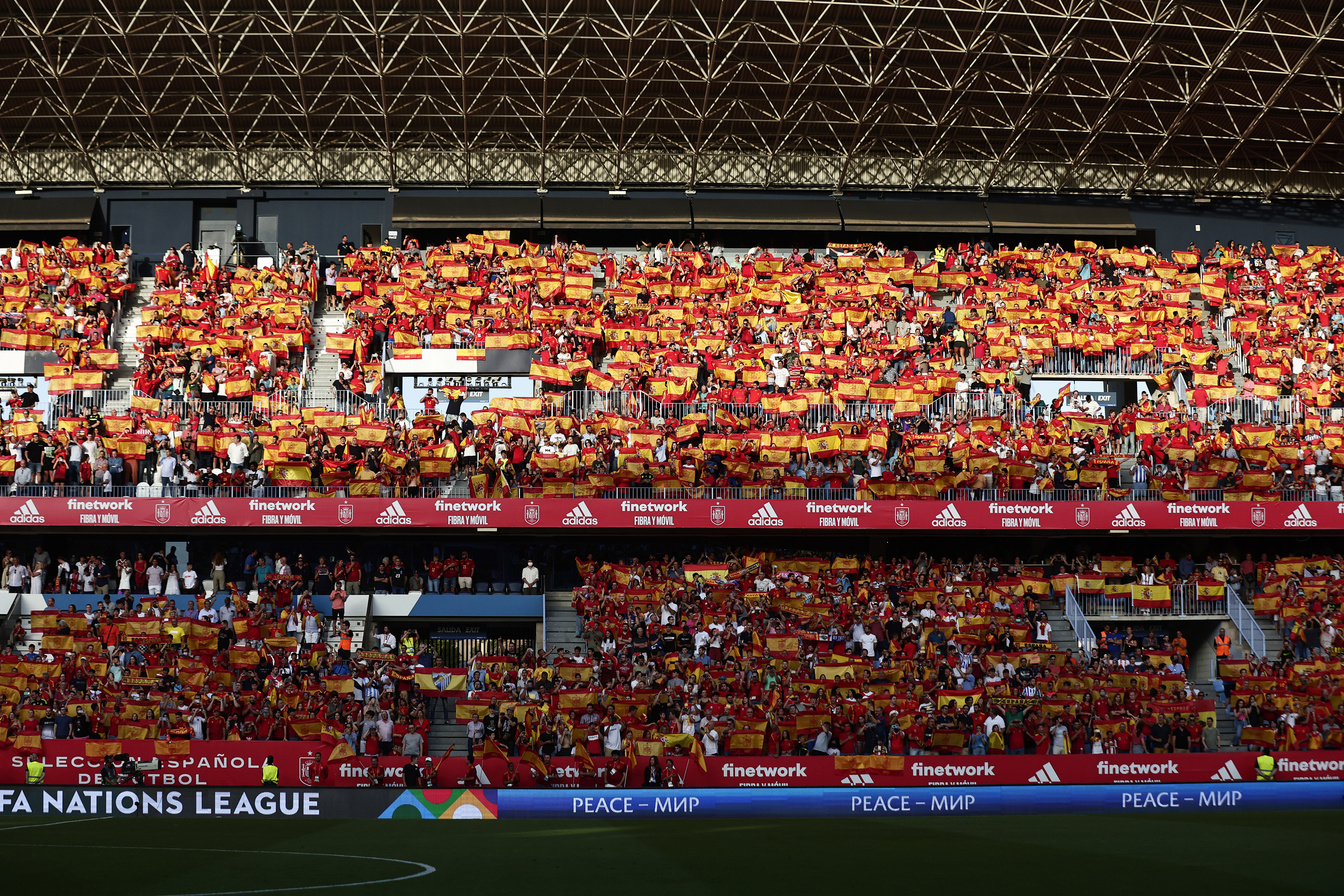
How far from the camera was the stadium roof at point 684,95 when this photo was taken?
36.5 m

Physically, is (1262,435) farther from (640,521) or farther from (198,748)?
(198,748)

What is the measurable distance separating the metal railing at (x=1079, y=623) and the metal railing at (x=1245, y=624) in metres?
3.42

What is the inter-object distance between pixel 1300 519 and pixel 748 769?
1753cm

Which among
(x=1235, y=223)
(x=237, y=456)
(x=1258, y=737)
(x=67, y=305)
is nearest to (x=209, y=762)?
(x=237, y=456)

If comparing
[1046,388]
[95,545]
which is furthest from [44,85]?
[1046,388]

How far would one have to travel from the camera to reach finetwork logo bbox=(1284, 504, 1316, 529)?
32438 mm

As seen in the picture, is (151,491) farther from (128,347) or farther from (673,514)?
(673,514)

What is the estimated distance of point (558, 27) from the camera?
37.2 meters

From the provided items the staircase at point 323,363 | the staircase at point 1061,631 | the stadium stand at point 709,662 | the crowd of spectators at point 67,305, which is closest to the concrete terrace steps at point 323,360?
Answer: the staircase at point 323,363

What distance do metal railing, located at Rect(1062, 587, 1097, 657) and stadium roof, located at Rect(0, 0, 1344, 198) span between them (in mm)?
16036

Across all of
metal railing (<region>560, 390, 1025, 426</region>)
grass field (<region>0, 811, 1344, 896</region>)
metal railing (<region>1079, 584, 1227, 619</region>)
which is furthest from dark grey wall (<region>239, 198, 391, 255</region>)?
grass field (<region>0, 811, 1344, 896</region>)

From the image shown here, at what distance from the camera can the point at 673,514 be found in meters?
31.8

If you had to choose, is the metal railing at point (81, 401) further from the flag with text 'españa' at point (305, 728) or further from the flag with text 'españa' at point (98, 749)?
the flag with text 'españa' at point (305, 728)

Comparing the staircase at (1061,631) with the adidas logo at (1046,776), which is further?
the staircase at (1061,631)
